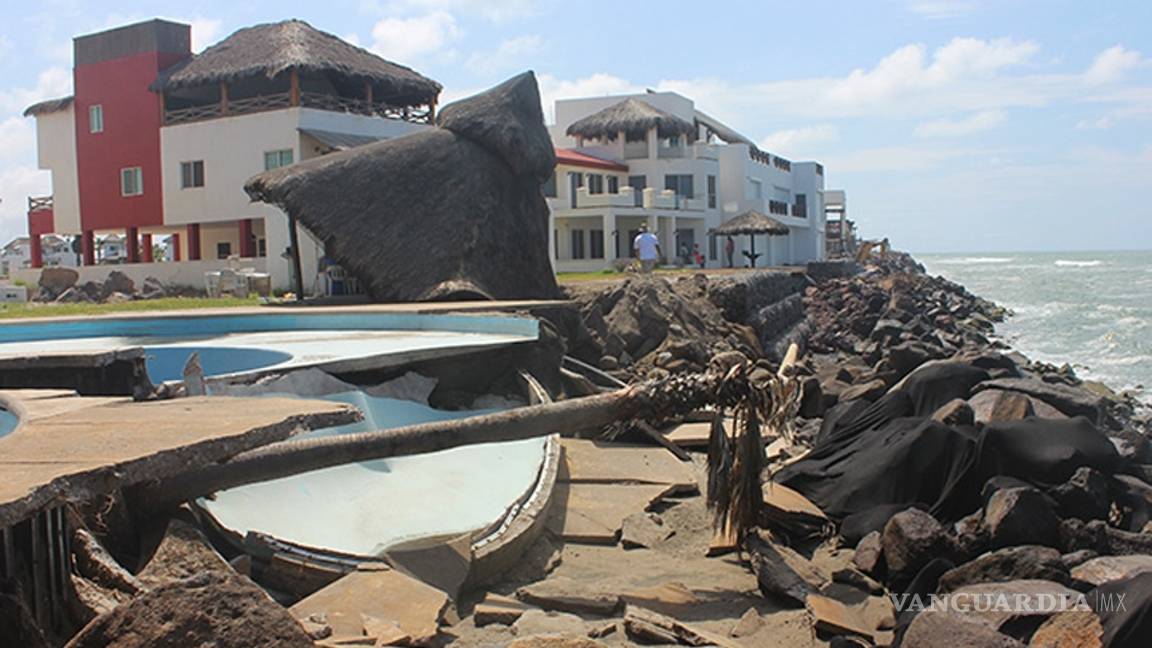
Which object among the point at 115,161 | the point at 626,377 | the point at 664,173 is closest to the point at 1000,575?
the point at 626,377

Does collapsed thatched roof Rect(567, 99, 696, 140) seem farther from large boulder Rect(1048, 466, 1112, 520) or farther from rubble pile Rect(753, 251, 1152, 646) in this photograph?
large boulder Rect(1048, 466, 1112, 520)

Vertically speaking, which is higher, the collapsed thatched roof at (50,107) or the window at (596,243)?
the collapsed thatched roof at (50,107)

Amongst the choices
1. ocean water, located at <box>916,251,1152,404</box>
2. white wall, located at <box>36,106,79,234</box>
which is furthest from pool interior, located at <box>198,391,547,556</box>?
white wall, located at <box>36,106,79,234</box>

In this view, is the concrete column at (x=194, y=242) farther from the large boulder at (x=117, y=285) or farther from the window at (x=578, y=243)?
the window at (x=578, y=243)

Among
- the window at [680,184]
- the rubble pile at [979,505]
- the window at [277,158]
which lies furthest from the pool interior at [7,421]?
the window at [680,184]

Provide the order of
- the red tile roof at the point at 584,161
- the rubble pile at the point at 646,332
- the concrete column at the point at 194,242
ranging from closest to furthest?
the rubble pile at the point at 646,332 < the concrete column at the point at 194,242 < the red tile roof at the point at 584,161

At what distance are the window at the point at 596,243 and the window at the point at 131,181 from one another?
16389 mm

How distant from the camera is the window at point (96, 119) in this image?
33.0 meters

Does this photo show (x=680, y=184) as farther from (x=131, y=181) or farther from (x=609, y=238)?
(x=131, y=181)

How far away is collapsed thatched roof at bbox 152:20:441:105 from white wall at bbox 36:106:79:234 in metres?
5.77

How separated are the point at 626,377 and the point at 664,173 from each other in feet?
103

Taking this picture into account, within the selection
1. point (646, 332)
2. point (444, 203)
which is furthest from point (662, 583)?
point (444, 203)

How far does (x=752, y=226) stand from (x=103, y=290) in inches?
911

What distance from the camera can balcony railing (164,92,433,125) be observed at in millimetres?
28812
